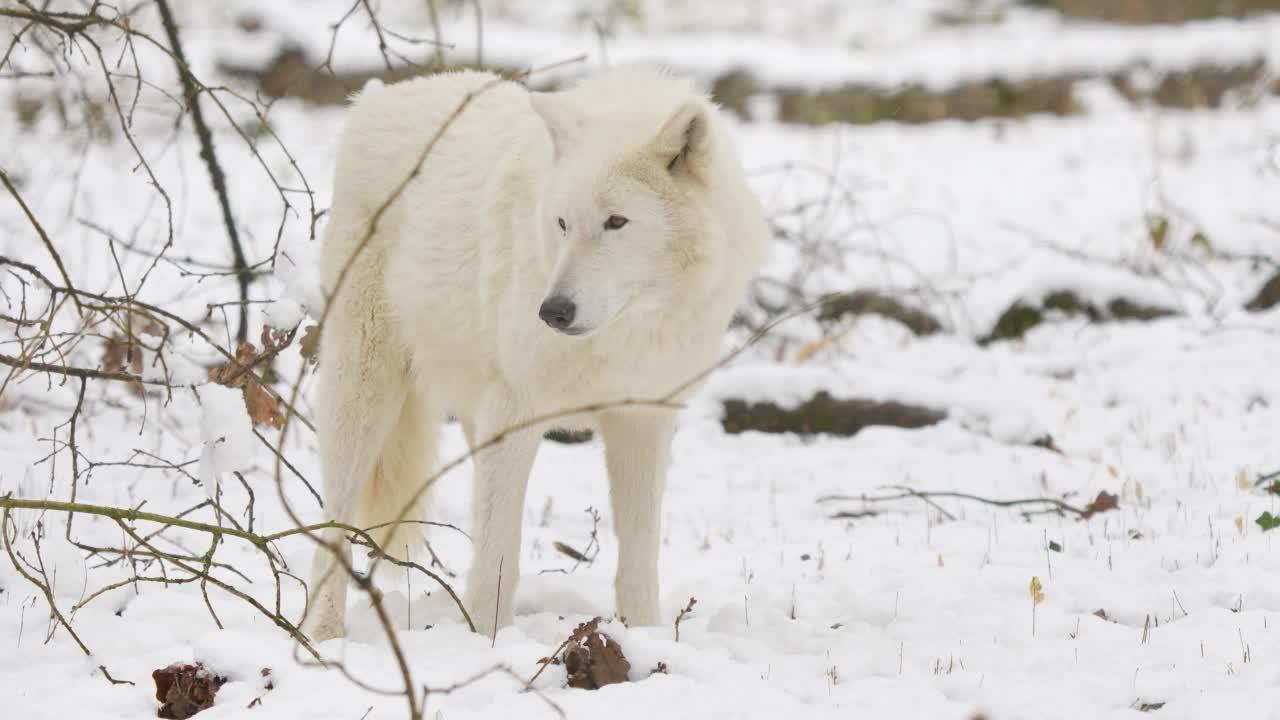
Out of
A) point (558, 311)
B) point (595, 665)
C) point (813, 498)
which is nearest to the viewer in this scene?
point (595, 665)

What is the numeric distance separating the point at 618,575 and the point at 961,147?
12.5 m

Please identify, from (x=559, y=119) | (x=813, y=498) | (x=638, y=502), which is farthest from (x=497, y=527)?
(x=813, y=498)

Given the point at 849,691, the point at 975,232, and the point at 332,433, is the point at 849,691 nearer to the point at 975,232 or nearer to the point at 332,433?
the point at 332,433

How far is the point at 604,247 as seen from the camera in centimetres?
336

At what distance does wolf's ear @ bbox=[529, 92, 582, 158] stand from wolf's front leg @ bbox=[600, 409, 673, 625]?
0.99 metres

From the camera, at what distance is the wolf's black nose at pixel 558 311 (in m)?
3.20

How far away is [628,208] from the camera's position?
339 centimetres

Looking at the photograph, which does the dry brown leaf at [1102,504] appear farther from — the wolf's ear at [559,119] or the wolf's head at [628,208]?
the wolf's ear at [559,119]

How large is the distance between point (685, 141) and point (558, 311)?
681mm

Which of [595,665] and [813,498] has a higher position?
[813,498]

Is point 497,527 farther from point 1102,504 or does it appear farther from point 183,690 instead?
point 1102,504

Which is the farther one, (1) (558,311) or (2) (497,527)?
(2) (497,527)

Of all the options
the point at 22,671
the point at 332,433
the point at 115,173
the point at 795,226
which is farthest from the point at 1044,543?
the point at 115,173

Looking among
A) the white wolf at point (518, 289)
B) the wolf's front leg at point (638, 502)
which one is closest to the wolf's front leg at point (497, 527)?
the white wolf at point (518, 289)
